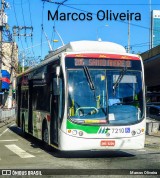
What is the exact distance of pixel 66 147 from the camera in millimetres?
12523

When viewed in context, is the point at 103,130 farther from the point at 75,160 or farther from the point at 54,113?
the point at 54,113

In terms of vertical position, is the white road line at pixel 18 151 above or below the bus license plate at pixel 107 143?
below

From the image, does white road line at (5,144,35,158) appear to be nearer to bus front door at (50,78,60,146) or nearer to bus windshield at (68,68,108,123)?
bus front door at (50,78,60,146)

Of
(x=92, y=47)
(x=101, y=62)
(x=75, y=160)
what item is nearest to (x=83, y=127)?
(x=75, y=160)

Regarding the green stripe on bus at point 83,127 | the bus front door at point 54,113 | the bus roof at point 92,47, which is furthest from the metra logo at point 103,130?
the bus roof at point 92,47

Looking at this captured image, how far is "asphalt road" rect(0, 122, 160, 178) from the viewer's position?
1091cm

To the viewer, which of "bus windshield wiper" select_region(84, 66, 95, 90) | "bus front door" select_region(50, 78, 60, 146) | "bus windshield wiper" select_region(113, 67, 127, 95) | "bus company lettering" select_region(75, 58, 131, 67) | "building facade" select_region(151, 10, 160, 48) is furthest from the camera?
"building facade" select_region(151, 10, 160, 48)

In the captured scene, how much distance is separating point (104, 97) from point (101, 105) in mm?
264

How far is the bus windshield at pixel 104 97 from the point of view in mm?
12766

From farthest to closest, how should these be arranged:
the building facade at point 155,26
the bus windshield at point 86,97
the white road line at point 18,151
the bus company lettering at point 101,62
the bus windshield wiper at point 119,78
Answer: the building facade at point 155,26 < the white road line at point 18,151 < the bus company lettering at point 101,62 < the bus windshield wiper at point 119,78 < the bus windshield at point 86,97

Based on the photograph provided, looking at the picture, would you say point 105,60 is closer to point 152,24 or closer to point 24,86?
point 24,86

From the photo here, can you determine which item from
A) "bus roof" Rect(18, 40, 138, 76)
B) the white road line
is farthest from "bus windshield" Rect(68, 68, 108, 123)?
the white road line

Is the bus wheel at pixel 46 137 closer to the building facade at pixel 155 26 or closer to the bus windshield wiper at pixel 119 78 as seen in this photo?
the bus windshield wiper at pixel 119 78

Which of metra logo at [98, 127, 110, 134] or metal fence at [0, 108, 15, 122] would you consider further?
metal fence at [0, 108, 15, 122]
